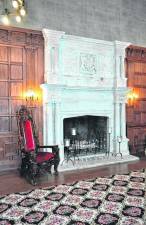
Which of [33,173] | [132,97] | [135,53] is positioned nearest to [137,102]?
[132,97]

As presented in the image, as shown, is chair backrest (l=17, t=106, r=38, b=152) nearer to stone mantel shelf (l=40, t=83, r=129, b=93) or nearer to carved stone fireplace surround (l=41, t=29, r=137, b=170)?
carved stone fireplace surround (l=41, t=29, r=137, b=170)

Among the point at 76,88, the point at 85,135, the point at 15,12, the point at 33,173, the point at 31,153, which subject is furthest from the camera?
the point at 85,135

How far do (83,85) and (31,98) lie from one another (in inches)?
58.1

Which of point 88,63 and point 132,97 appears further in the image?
point 132,97

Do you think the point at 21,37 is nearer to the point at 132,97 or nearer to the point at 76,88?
the point at 76,88

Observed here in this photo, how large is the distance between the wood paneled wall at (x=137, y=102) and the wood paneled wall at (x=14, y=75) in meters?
2.97

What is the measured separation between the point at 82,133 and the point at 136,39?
3391 mm

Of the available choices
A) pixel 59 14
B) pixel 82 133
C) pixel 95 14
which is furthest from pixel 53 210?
pixel 95 14

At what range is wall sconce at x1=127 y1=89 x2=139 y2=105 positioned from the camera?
23.8 ft

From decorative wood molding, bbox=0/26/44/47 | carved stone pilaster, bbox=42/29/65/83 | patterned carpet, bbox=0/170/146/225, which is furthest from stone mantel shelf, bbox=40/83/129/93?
patterned carpet, bbox=0/170/146/225

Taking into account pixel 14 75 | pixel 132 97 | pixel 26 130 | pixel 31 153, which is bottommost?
pixel 31 153

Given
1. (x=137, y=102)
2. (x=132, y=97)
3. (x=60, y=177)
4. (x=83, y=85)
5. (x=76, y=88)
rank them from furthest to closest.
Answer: (x=137, y=102) < (x=132, y=97) < (x=83, y=85) < (x=76, y=88) < (x=60, y=177)

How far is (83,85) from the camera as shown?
637 cm

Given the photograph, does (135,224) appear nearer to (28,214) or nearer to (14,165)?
(28,214)
